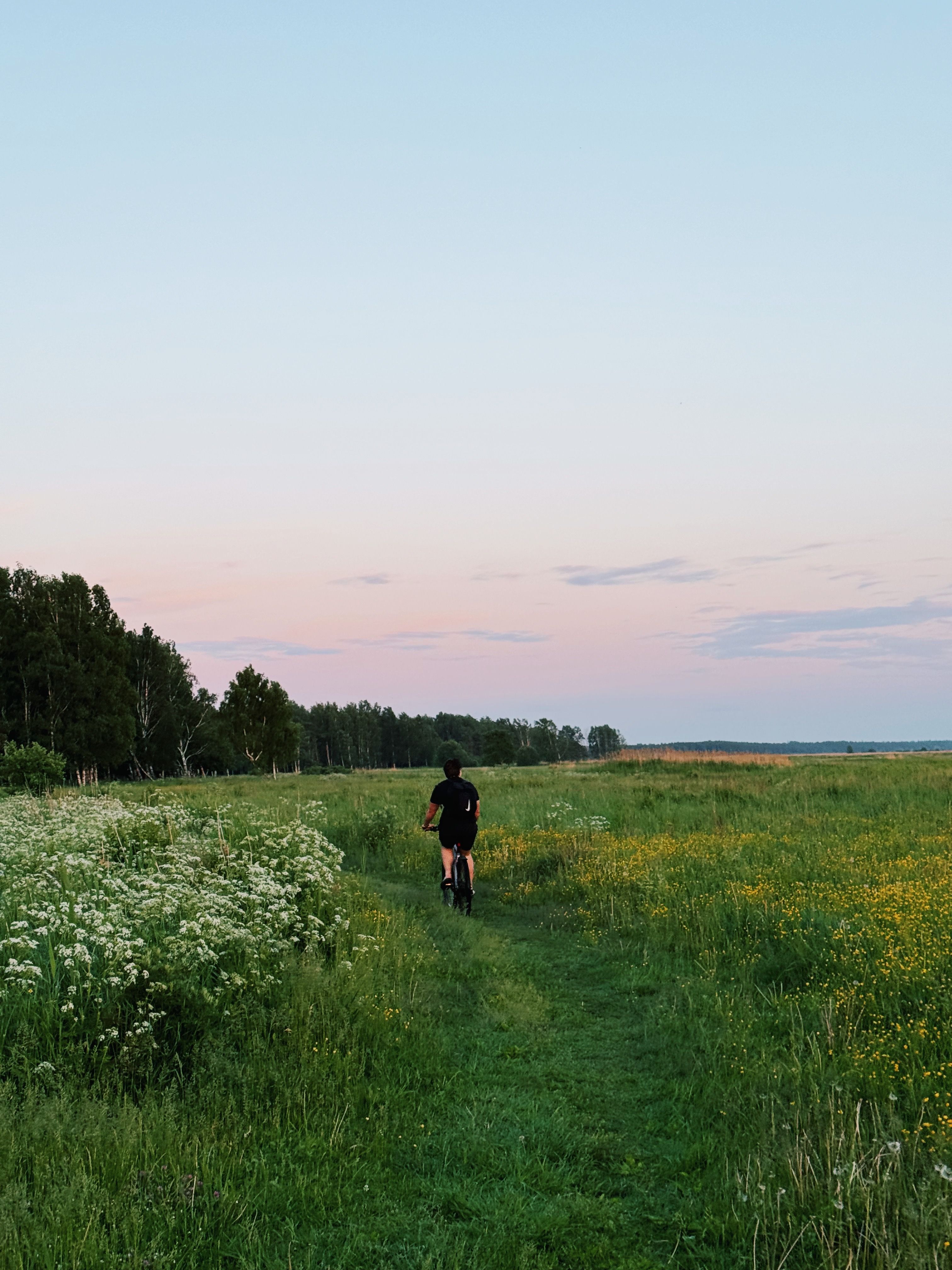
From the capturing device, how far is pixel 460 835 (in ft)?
42.8

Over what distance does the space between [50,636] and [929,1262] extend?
191 ft

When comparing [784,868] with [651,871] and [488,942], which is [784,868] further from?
[488,942]

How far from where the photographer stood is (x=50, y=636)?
54031 millimetres

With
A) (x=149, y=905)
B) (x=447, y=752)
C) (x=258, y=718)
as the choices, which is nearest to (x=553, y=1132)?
(x=149, y=905)

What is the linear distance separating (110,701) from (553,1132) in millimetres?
56863

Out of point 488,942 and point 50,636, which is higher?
point 50,636

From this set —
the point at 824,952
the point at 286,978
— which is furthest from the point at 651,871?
the point at 286,978

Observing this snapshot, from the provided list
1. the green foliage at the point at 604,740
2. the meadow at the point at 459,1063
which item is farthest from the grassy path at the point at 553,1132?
the green foliage at the point at 604,740

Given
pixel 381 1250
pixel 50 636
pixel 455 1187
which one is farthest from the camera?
pixel 50 636

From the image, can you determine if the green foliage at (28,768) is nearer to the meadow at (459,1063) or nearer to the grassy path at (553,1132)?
the meadow at (459,1063)

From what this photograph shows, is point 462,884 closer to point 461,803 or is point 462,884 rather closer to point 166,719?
point 461,803

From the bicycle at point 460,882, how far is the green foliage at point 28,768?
20607 millimetres

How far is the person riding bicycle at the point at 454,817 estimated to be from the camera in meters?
13.1

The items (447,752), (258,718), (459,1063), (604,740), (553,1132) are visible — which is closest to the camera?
(553,1132)
